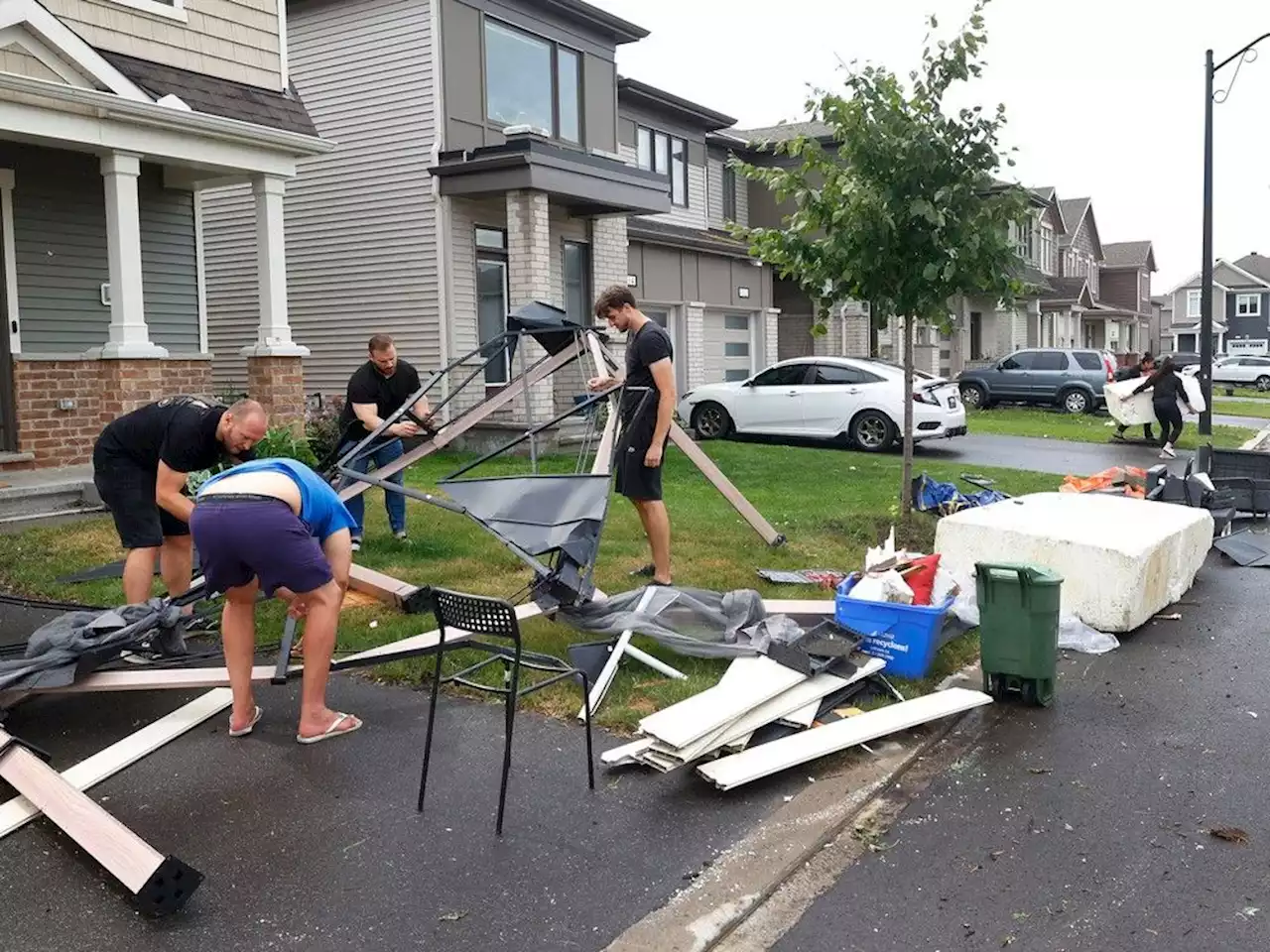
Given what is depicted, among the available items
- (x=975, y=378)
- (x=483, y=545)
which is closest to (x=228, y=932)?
(x=483, y=545)

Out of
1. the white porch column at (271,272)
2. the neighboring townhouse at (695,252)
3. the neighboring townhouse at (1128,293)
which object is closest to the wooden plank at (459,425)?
the white porch column at (271,272)

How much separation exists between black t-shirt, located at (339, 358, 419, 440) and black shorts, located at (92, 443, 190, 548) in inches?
95.9

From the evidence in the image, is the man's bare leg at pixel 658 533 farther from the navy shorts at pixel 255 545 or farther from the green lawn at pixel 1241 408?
the green lawn at pixel 1241 408

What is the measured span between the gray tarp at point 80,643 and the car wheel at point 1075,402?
75.6 ft

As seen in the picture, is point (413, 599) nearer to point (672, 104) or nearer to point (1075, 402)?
point (672, 104)

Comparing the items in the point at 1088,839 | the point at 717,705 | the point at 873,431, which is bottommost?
the point at 1088,839

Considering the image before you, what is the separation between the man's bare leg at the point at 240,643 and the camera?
4.66 m

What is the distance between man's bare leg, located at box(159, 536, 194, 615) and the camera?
6.16 metres

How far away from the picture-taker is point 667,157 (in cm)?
2312

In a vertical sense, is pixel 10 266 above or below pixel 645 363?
above

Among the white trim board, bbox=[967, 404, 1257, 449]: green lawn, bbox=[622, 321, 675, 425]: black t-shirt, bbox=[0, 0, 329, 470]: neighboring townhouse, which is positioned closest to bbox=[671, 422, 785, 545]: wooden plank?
bbox=[622, 321, 675, 425]: black t-shirt

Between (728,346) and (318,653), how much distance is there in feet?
64.6

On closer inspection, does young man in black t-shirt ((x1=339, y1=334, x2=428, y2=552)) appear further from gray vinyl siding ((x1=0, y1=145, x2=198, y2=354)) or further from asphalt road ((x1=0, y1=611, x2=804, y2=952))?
gray vinyl siding ((x1=0, y1=145, x2=198, y2=354))

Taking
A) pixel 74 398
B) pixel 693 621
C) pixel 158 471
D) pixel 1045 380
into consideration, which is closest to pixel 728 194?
pixel 1045 380
